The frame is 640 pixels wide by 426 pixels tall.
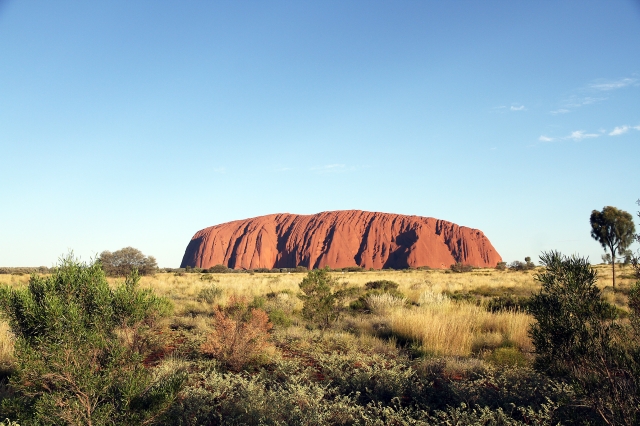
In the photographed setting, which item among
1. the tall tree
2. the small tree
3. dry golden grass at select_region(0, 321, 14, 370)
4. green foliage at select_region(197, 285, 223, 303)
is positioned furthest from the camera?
the small tree

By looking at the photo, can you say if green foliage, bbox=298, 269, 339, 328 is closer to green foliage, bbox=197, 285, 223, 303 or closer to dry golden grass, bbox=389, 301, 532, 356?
dry golden grass, bbox=389, 301, 532, 356

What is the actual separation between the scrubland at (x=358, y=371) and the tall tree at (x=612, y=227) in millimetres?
16497

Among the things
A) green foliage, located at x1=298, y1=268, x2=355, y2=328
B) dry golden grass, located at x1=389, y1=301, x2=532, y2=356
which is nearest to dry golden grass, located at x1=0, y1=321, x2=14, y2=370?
green foliage, located at x1=298, y1=268, x2=355, y2=328

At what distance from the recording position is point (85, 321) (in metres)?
3.98

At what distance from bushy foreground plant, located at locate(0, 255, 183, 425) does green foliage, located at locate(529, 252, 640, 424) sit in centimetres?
398

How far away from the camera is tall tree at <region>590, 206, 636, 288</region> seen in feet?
71.2

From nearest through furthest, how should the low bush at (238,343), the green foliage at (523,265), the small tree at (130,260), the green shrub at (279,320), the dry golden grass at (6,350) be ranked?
the dry golden grass at (6,350), the low bush at (238,343), the green shrub at (279,320), the small tree at (130,260), the green foliage at (523,265)

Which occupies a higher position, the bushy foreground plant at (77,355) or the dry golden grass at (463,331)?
the bushy foreground plant at (77,355)

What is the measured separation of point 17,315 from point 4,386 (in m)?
2.98

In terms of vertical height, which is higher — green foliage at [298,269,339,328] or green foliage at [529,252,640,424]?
green foliage at [529,252,640,424]

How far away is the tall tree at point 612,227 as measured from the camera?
21.7 meters

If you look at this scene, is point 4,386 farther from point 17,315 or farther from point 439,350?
point 439,350

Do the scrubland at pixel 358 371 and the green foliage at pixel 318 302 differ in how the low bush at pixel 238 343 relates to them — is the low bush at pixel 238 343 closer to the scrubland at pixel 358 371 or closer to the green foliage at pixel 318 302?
the scrubland at pixel 358 371

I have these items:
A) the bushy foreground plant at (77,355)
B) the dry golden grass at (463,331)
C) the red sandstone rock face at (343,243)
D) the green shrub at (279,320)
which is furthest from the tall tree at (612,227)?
the red sandstone rock face at (343,243)
